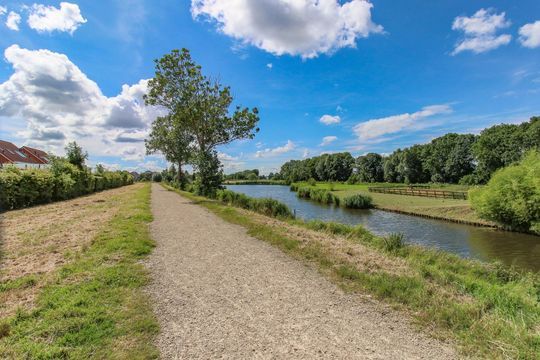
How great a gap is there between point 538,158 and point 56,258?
28.5m

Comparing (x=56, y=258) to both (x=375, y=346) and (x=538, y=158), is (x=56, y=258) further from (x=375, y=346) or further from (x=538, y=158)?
(x=538, y=158)

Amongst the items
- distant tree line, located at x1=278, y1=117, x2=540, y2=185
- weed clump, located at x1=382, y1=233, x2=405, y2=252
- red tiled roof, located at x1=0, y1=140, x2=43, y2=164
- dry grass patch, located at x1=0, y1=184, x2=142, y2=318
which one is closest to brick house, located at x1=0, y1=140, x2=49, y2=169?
red tiled roof, located at x1=0, y1=140, x2=43, y2=164

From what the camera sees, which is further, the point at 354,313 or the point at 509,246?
the point at 509,246

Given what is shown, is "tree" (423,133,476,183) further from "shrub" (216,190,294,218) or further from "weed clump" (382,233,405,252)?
"weed clump" (382,233,405,252)

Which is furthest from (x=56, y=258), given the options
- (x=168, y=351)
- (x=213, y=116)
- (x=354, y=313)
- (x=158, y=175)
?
(x=158, y=175)

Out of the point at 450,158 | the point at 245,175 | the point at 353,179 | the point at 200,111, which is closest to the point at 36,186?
the point at 200,111

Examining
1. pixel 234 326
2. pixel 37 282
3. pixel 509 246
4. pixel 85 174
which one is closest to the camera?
pixel 234 326

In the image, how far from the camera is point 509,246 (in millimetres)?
17906

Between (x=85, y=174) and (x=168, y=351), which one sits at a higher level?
(x=85, y=174)

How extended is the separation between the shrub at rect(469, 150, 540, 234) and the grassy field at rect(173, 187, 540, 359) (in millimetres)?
15826

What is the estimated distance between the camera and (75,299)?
13.9 feet

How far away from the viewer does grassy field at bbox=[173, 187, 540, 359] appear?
133 inches

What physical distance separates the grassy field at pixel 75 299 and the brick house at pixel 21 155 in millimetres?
42555

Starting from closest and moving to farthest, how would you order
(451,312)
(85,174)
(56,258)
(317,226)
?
1. (451,312)
2. (56,258)
3. (317,226)
4. (85,174)
